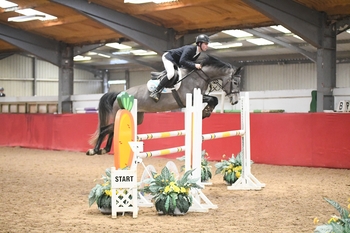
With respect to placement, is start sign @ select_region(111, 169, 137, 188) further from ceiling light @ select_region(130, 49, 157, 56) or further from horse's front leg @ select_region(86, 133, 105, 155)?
ceiling light @ select_region(130, 49, 157, 56)

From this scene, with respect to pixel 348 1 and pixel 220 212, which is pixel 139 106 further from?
pixel 348 1

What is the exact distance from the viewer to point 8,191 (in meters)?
7.72

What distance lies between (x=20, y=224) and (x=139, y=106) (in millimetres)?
3640

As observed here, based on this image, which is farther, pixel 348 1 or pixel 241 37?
pixel 241 37

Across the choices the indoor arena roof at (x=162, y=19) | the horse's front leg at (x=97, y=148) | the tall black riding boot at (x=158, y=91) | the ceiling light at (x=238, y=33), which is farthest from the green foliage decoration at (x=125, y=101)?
the ceiling light at (x=238, y=33)

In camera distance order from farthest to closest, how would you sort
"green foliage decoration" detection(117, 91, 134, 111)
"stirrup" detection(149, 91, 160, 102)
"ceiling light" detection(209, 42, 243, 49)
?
"ceiling light" detection(209, 42, 243, 49), "stirrup" detection(149, 91, 160, 102), "green foliage decoration" detection(117, 91, 134, 111)

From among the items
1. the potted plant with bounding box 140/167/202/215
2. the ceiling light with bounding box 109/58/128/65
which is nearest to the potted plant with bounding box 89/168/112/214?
the potted plant with bounding box 140/167/202/215

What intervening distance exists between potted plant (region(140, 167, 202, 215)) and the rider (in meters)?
2.04

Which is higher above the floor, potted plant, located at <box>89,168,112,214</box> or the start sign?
the start sign

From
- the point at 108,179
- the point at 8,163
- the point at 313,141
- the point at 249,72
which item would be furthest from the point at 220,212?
the point at 249,72

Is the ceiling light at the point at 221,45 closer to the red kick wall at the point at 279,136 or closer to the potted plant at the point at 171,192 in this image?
the red kick wall at the point at 279,136

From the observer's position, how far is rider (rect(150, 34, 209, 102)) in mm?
7373

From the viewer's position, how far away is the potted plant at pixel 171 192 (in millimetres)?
5723

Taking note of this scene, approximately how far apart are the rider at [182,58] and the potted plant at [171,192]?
204 centimetres
